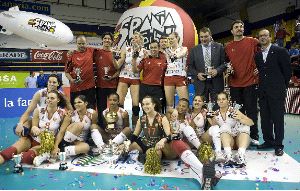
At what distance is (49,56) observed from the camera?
1573 centimetres

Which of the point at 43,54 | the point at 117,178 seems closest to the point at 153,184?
the point at 117,178

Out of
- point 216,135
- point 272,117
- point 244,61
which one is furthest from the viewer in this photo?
point 244,61

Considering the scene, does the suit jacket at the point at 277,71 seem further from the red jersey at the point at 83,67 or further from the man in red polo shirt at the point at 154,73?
the red jersey at the point at 83,67

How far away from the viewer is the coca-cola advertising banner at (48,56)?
50.3ft

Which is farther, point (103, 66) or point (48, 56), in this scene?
point (48, 56)

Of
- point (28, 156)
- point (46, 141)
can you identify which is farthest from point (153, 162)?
point (28, 156)

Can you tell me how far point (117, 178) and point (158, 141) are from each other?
2.12 ft

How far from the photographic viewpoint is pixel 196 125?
13.0 feet

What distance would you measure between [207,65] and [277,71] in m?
0.94

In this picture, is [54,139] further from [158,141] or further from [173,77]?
[173,77]

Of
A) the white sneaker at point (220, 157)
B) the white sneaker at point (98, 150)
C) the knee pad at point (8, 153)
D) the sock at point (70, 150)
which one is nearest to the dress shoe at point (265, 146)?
the white sneaker at point (220, 157)

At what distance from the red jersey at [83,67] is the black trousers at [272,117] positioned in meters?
2.48

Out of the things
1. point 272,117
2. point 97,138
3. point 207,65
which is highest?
point 207,65

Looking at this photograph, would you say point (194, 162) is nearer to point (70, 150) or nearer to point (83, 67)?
point (70, 150)
